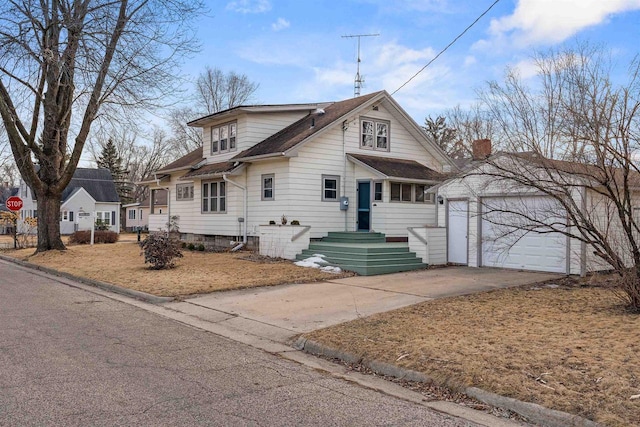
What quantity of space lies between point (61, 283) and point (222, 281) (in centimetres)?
453

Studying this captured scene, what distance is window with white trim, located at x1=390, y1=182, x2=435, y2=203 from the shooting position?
20.2 m

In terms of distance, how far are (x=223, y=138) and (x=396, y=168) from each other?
309 inches

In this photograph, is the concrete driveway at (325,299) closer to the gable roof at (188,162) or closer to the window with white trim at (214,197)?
the window with white trim at (214,197)

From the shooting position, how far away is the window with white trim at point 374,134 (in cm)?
2138

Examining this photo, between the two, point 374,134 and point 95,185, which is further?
point 95,185

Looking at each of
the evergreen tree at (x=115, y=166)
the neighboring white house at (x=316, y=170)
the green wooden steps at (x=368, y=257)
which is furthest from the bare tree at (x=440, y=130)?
the evergreen tree at (x=115, y=166)

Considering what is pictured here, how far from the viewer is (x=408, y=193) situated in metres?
20.8

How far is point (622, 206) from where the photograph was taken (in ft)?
29.6

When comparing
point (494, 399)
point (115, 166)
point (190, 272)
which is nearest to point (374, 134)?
point (190, 272)

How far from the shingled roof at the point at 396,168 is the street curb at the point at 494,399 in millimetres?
13153

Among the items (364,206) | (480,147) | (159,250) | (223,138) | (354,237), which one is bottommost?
(159,250)

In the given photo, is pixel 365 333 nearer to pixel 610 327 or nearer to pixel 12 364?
pixel 610 327

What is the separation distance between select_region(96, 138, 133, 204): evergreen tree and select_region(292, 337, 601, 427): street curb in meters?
57.7

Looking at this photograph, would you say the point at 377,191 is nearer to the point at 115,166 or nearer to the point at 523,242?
the point at 523,242
